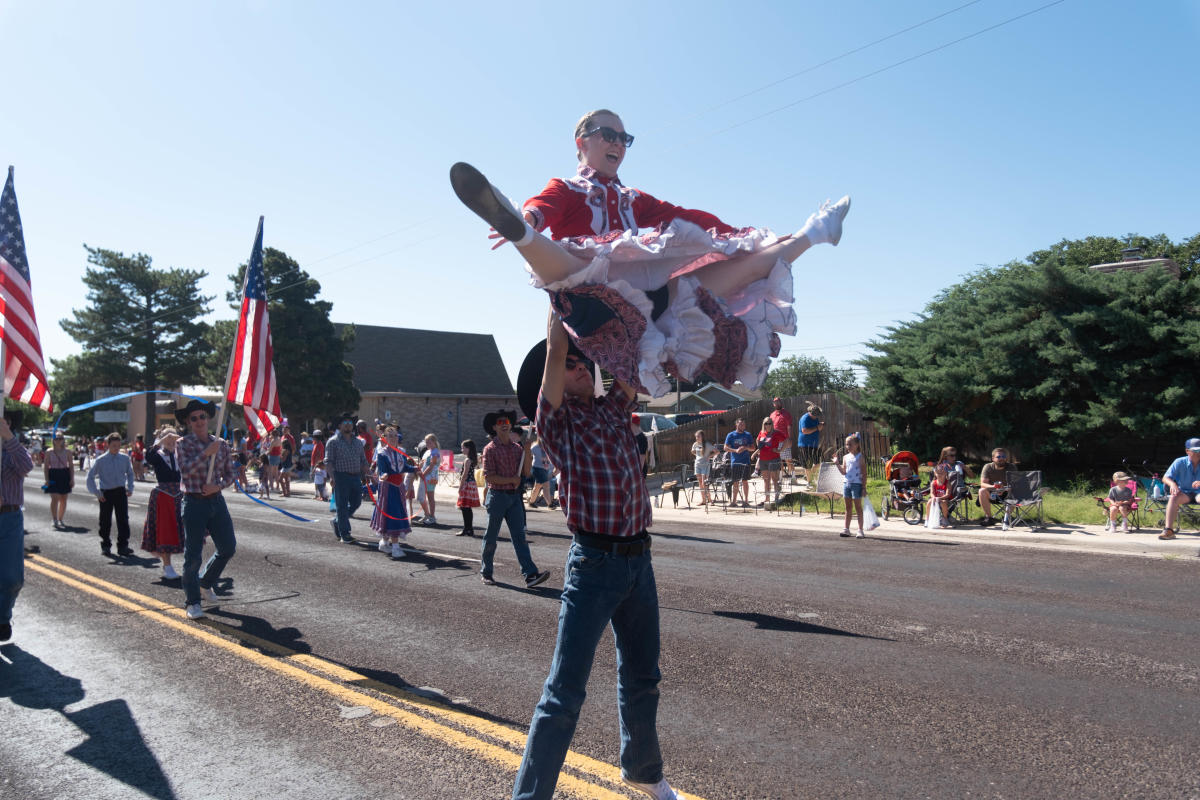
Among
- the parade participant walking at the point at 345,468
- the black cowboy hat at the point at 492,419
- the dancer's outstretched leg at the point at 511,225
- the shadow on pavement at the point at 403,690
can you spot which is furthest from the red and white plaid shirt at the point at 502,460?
the dancer's outstretched leg at the point at 511,225

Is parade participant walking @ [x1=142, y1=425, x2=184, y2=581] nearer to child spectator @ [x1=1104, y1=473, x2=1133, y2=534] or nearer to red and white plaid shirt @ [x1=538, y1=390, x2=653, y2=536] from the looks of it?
red and white plaid shirt @ [x1=538, y1=390, x2=653, y2=536]

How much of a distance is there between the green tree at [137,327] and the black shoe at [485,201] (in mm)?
53715

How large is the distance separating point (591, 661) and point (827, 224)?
1773 millimetres

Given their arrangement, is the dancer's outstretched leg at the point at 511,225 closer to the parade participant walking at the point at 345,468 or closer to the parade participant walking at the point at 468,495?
the parade participant walking at the point at 345,468

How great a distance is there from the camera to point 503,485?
9641 millimetres

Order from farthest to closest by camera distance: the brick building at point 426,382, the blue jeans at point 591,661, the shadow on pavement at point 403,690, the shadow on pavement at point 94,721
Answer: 1. the brick building at point 426,382
2. the shadow on pavement at point 403,690
3. the shadow on pavement at point 94,721
4. the blue jeans at point 591,661

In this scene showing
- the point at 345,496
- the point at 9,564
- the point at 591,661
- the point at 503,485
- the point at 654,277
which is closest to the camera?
the point at 654,277

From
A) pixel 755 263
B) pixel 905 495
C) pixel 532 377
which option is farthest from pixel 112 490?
pixel 905 495

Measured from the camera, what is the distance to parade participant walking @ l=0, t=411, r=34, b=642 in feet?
21.4

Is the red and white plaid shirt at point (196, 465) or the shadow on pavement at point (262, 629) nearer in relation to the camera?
the shadow on pavement at point (262, 629)

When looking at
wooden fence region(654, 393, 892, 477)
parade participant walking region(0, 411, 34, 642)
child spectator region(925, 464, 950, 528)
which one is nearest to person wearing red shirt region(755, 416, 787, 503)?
child spectator region(925, 464, 950, 528)

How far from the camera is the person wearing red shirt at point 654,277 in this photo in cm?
252

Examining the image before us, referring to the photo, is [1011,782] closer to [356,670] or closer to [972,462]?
[356,670]

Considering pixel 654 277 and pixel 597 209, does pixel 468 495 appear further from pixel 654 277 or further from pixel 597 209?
pixel 654 277
